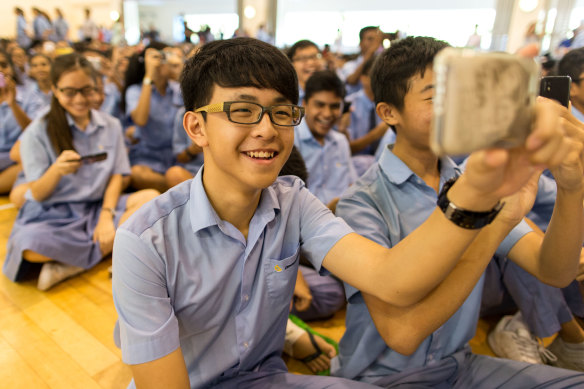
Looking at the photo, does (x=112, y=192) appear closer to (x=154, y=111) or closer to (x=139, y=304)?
(x=154, y=111)

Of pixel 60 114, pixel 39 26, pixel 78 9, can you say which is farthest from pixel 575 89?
pixel 78 9

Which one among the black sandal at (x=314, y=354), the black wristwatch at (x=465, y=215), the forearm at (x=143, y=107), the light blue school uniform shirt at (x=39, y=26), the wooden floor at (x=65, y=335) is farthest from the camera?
the light blue school uniform shirt at (x=39, y=26)

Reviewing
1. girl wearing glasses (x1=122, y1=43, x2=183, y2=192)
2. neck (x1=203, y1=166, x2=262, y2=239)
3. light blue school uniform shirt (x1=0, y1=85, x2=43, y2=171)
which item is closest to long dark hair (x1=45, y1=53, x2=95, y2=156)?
girl wearing glasses (x1=122, y1=43, x2=183, y2=192)

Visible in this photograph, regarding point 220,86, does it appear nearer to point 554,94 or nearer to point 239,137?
point 239,137

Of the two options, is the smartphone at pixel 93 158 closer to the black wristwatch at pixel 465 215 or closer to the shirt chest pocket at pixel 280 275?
the shirt chest pocket at pixel 280 275

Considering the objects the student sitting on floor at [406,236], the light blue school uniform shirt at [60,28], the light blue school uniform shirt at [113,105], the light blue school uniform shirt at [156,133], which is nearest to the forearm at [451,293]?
the student sitting on floor at [406,236]

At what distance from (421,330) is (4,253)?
7.56 ft

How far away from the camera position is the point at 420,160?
111cm

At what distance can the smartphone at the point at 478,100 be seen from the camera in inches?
17.0

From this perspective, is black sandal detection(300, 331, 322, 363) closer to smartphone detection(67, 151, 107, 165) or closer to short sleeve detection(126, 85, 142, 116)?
smartphone detection(67, 151, 107, 165)

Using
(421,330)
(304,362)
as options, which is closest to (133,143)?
(304,362)

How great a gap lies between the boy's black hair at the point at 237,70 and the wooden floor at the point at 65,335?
3.48ft

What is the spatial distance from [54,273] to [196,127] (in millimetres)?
1505

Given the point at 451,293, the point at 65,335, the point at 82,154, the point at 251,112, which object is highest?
the point at 251,112
